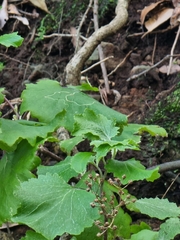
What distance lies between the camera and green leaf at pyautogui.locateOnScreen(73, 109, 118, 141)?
1116 mm

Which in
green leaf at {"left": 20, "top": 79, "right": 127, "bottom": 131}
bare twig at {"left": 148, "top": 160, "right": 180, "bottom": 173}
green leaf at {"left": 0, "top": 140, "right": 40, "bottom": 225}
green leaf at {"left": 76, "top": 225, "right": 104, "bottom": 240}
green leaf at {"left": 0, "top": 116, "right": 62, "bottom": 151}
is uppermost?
green leaf at {"left": 20, "top": 79, "right": 127, "bottom": 131}

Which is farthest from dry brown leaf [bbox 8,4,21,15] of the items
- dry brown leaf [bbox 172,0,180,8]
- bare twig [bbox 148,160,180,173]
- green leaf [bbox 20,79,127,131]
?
bare twig [bbox 148,160,180,173]

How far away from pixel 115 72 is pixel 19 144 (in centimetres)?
121

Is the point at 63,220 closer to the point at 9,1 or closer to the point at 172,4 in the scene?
the point at 172,4

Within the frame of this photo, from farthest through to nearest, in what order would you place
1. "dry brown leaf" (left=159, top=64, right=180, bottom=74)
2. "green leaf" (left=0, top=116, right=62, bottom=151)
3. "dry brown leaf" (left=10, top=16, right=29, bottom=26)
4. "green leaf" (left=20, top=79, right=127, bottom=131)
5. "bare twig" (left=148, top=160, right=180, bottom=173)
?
1. "dry brown leaf" (left=10, top=16, right=29, bottom=26)
2. "dry brown leaf" (left=159, top=64, right=180, bottom=74)
3. "bare twig" (left=148, top=160, right=180, bottom=173)
4. "green leaf" (left=20, top=79, right=127, bottom=131)
5. "green leaf" (left=0, top=116, right=62, bottom=151)

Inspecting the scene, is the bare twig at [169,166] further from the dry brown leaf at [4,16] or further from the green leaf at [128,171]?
the dry brown leaf at [4,16]

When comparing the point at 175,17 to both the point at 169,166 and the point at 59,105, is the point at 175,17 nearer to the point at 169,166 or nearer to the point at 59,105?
the point at 169,166

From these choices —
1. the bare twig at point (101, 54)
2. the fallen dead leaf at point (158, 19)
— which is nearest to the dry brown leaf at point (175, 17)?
the fallen dead leaf at point (158, 19)

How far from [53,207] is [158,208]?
0.27 metres

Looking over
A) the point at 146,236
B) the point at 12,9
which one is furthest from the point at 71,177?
the point at 12,9

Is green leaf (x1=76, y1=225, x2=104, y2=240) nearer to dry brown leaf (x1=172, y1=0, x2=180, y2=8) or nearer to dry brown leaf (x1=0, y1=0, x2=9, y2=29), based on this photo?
dry brown leaf (x1=172, y1=0, x2=180, y2=8)

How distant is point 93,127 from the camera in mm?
1141

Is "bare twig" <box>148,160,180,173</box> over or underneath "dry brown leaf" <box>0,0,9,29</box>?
underneath

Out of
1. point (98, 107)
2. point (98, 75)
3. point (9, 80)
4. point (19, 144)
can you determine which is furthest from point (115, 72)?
point (19, 144)
